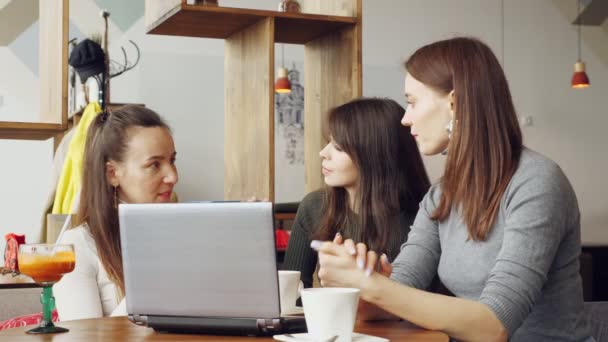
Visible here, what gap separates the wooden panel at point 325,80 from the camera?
3.06 meters

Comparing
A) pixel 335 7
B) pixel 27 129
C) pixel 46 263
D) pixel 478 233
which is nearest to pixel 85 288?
pixel 46 263

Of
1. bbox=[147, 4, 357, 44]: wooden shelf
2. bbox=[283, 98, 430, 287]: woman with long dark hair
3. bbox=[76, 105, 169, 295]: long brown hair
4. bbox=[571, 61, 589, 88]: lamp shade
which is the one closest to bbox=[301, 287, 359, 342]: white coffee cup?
bbox=[76, 105, 169, 295]: long brown hair

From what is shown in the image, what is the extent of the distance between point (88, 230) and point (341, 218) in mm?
833

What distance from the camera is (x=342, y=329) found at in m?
1.26

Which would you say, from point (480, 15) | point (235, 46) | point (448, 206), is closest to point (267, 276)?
point (448, 206)

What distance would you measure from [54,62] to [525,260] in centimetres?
226

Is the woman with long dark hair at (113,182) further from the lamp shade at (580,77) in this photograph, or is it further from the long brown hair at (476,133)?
the lamp shade at (580,77)

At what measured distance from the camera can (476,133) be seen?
5.47 ft

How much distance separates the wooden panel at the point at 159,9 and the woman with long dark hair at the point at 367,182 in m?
0.68

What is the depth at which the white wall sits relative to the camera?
7.09 m

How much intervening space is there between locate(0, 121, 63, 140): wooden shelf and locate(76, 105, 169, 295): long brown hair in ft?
2.58

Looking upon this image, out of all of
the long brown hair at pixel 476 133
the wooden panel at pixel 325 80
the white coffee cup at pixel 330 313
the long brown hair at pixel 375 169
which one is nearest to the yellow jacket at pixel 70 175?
the wooden panel at pixel 325 80

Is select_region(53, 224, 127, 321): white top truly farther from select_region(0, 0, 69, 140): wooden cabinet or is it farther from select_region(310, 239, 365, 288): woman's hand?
select_region(0, 0, 69, 140): wooden cabinet

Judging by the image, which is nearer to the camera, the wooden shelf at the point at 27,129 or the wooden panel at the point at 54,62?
the wooden shelf at the point at 27,129
